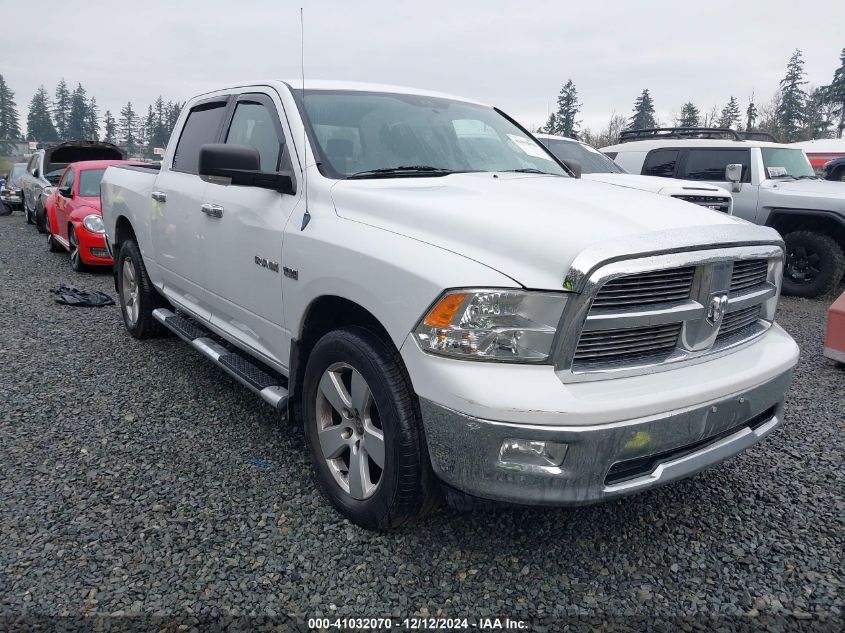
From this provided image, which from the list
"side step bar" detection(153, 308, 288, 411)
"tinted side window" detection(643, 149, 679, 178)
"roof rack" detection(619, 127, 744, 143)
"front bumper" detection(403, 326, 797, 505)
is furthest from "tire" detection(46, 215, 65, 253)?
"front bumper" detection(403, 326, 797, 505)

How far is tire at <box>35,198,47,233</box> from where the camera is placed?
12994 millimetres

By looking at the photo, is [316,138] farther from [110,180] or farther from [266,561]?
[110,180]

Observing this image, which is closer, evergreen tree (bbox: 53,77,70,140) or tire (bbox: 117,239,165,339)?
tire (bbox: 117,239,165,339)

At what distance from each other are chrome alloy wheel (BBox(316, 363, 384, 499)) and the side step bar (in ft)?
1.05

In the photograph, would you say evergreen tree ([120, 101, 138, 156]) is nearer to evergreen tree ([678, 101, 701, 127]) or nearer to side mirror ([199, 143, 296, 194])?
evergreen tree ([678, 101, 701, 127])

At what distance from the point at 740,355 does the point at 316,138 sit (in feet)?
7.02

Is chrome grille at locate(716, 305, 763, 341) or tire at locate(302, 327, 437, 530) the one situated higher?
chrome grille at locate(716, 305, 763, 341)

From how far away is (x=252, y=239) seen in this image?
324cm

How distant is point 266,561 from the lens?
248cm

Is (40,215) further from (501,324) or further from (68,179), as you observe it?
(501,324)

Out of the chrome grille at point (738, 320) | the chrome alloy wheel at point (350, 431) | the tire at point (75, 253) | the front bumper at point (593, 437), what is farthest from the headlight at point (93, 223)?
the chrome grille at point (738, 320)

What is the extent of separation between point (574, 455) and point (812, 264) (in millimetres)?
7645

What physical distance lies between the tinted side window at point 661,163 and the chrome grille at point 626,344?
25.6ft

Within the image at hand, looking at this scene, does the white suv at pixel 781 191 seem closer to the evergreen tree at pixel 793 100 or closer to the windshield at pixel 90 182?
the windshield at pixel 90 182
